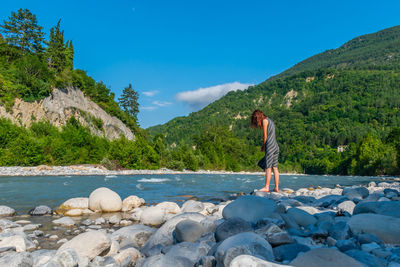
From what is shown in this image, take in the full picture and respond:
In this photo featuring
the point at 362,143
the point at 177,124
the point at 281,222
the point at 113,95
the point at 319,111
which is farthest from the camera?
the point at 177,124

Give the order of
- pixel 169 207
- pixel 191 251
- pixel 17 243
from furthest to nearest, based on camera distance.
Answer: pixel 169 207, pixel 17 243, pixel 191 251

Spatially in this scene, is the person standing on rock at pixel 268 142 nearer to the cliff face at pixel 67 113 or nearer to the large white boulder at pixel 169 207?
the large white boulder at pixel 169 207

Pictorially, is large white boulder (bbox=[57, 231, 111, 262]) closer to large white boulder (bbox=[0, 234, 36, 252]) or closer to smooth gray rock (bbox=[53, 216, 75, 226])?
large white boulder (bbox=[0, 234, 36, 252])

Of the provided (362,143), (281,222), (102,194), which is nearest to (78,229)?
(102,194)

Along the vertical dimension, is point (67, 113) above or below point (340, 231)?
above

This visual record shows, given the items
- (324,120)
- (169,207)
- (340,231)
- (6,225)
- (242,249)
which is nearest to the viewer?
(242,249)

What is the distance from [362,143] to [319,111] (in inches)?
2230

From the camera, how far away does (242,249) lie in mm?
2402

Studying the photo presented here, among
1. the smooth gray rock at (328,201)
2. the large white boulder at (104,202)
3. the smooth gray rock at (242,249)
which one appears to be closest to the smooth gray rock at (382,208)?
the smooth gray rock at (328,201)

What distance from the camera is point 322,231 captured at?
3037 millimetres

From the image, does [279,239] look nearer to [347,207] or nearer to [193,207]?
[347,207]

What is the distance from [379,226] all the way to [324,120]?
113291 millimetres

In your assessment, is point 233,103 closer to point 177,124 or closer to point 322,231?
point 177,124

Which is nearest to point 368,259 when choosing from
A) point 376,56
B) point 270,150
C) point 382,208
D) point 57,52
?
point 382,208
